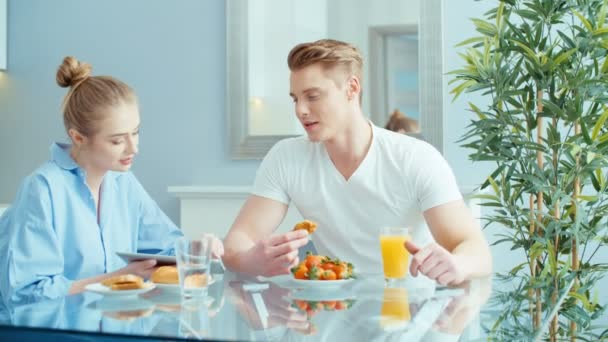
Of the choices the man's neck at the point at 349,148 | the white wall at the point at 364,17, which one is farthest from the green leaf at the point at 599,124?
the white wall at the point at 364,17

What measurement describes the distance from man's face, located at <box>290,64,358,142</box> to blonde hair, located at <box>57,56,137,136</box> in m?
0.54

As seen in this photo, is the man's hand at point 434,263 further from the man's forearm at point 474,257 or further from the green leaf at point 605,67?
the green leaf at point 605,67

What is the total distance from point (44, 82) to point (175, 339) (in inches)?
141

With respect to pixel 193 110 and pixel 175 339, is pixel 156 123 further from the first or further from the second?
pixel 175 339

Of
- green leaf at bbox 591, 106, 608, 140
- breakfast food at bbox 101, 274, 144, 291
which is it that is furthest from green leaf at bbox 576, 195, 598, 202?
breakfast food at bbox 101, 274, 144, 291

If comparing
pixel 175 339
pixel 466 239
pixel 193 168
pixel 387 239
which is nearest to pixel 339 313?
pixel 175 339

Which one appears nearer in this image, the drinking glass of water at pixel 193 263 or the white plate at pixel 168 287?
the drinking glass of water at pixel 193 263

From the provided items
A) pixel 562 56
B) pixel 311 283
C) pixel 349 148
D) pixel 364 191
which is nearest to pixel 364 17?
pixel 562 56

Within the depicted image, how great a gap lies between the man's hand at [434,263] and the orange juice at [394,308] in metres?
0.07

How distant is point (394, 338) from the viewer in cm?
132

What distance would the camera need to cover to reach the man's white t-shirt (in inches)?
102

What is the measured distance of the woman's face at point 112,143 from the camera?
7.78 ft

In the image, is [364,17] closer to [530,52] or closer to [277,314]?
[530,52]

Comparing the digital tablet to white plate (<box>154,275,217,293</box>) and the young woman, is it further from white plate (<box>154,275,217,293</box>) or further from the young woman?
white plate (<box>154,275,217,293</box>)
